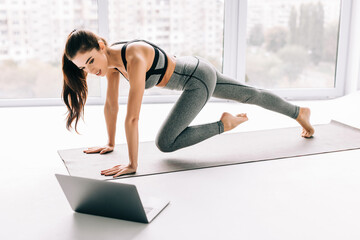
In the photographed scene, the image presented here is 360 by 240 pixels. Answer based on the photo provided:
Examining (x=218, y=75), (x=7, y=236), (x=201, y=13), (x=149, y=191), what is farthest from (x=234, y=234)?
(x=201, y=13)

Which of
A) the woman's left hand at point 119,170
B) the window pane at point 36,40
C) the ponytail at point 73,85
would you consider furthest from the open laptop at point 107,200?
the window pane at point 36,40

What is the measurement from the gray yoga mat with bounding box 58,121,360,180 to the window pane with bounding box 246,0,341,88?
4.66ft

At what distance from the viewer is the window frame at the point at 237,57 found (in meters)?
3.87

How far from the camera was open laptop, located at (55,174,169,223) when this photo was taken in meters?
1.48

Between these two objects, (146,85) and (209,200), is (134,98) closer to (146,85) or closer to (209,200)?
(146,85)

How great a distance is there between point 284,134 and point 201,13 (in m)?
1.72

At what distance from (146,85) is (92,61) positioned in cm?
33

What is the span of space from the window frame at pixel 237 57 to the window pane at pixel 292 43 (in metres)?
0.07

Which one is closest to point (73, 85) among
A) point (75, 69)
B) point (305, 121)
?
point (75, 69)

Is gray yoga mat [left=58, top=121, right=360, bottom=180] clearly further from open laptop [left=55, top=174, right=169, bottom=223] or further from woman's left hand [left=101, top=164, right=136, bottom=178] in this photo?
open laptop [left=55, top=174, right=169, bottom=223]

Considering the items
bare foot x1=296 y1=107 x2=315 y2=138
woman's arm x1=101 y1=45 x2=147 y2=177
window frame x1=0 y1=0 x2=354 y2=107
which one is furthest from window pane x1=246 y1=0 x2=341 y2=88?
woman's arm x1=101 y1=45 x2=147 y2=177

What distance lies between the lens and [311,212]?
162 centimetres

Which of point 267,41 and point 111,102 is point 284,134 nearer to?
point 111,102

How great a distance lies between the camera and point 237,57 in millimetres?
4051
